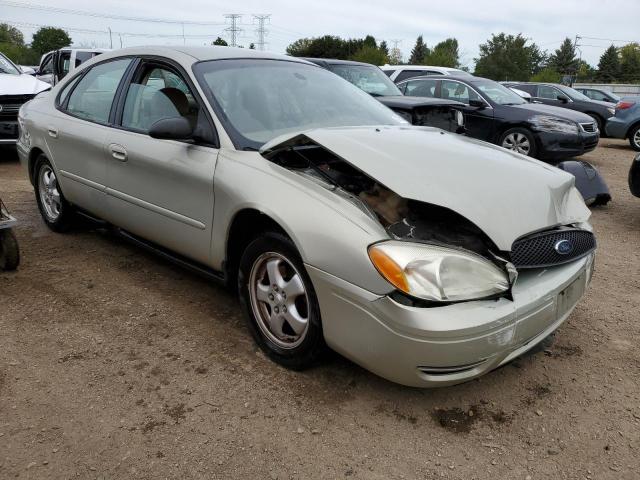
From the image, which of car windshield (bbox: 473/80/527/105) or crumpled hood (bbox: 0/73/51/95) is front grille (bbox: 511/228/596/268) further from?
crumpled hood (bbox: 0/73/51/95)

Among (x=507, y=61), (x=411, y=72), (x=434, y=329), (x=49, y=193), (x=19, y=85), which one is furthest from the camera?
(x=507, y=61)

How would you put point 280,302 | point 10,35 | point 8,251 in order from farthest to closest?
point 10,35, point 8,251, point 280,302

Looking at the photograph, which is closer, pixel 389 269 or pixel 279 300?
pixel 389 269

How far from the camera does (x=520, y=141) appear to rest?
877 cm

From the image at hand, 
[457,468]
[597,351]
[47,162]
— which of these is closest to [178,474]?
[457,468]

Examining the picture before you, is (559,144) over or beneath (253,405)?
over

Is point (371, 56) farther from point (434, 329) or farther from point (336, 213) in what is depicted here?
point (434, 329)

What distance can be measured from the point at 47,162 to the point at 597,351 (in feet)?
14.6

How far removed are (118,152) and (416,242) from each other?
2.30 m

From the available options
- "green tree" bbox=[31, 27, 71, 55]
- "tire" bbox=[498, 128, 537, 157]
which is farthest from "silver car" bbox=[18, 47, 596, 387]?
"green tree" bbox=[31, 27, 71, 55]

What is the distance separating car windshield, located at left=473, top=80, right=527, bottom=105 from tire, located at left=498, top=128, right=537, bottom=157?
66 cm

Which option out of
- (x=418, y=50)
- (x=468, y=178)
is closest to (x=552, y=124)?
(x=468, y=178)

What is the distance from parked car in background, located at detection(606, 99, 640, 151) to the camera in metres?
11.6

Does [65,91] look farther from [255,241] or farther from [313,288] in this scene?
[313,288]
